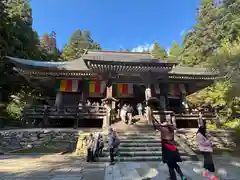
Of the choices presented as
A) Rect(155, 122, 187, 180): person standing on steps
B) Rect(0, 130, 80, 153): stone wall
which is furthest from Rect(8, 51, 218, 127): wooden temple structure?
Rect(155, 122, 187, 180): person standing on steps

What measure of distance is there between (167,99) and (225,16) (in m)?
21.5

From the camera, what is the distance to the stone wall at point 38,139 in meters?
8.26

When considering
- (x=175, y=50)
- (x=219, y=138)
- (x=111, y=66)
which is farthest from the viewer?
(x=175, y=50)

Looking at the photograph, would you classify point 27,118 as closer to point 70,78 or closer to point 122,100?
point 70,78

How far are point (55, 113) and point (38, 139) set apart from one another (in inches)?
89.4

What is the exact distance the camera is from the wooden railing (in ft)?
34.4

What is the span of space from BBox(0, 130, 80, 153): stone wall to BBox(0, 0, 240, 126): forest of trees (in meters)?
8.71

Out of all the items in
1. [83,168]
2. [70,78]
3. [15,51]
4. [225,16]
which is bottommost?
[83,168]

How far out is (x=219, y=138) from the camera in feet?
30.9

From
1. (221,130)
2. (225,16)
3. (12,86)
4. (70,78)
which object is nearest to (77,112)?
(70,78)

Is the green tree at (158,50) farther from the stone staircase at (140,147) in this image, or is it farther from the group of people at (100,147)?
the group of people at (100,147)

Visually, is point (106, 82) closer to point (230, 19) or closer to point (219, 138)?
point (219, 138)

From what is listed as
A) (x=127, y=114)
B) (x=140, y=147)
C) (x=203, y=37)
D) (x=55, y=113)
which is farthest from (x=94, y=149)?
(x=203, y=37)

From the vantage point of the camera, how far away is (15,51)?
17531mm
